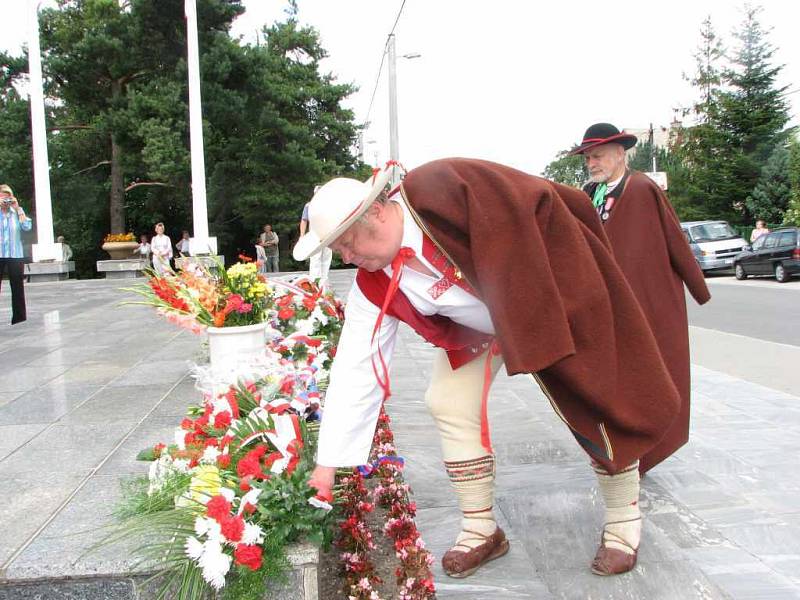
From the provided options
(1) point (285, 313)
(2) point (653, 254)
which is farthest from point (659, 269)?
(1) point (285, 313)

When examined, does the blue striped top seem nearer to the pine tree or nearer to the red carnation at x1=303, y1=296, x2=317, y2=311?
the red carnation at x1=303, y1=296, x2=317, y2=311

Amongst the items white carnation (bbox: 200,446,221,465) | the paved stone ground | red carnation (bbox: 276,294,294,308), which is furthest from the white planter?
white carnation (bbox: 200,446,221,465)

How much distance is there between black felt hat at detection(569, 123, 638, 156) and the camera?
3428 millimetres

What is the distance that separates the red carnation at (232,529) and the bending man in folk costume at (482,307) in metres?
0.32

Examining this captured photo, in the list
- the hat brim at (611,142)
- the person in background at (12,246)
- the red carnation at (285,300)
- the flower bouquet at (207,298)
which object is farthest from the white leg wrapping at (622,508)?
the person in background at (12,246)

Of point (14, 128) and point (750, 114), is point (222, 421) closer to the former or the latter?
point (14, 128)

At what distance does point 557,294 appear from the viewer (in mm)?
2105

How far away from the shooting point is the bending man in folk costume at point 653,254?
10.4 feet

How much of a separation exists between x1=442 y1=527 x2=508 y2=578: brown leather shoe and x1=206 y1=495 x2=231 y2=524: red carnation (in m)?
0.97

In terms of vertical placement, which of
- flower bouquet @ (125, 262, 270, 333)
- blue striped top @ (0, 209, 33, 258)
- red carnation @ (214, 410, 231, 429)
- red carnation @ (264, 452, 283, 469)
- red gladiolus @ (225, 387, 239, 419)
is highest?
blue striped top @ (0, 209, 33, 258)

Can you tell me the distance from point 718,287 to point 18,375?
16.5 meters

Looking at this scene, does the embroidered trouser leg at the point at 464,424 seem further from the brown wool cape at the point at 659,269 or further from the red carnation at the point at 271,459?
the brown wool cape at the point at 659,269

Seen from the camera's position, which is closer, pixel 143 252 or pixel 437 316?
pixel 437 316

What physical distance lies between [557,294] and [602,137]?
1622mm
